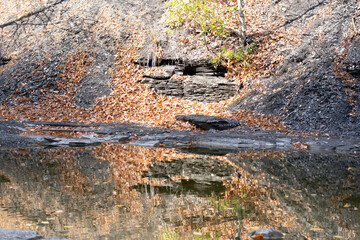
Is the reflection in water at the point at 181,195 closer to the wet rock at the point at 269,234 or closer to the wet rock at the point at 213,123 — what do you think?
the wet rock at the point at 269,234

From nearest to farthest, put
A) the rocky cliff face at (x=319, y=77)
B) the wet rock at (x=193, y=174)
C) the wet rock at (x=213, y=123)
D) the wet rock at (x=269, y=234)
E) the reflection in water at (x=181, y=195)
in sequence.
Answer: the wet rock at (x=269, y=234) < the reflection in water at (x=181, y=195) < the wet rock at (x=193, y=174) < the rocky cliff face at (x=319, y=77) < the wet rock at (x=213, y=123)

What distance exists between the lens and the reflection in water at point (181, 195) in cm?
354

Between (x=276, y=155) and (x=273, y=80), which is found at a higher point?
(x=273, y=80)

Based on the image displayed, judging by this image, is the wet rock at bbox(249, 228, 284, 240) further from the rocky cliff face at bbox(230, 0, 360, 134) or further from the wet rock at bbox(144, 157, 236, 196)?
the rocky cliff face at bbox(230, 0, 360, 134)

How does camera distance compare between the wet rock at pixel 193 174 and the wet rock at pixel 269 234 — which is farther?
the wet rock at pixel 193 174

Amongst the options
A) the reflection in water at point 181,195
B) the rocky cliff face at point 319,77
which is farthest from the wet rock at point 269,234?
the rocky cliff face at point 319,77

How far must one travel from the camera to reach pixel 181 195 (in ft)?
16.0

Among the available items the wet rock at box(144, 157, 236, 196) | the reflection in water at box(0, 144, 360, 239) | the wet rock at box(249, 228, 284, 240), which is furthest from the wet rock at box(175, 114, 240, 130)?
the wet rock at box(249, 228, 284, 240)

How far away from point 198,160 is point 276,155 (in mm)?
2016

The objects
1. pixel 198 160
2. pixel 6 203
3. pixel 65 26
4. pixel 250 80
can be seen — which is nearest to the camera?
pixel 6 203

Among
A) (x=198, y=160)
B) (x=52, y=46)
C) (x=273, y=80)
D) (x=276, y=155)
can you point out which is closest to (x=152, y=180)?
(x=198, y=160)

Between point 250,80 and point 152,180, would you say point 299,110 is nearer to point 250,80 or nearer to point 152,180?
point 250,80

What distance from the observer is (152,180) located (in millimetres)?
5816

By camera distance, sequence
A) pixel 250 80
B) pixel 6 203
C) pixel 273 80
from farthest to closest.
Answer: pixel 250 80 → pixel 273 80 → pixel 6 203
